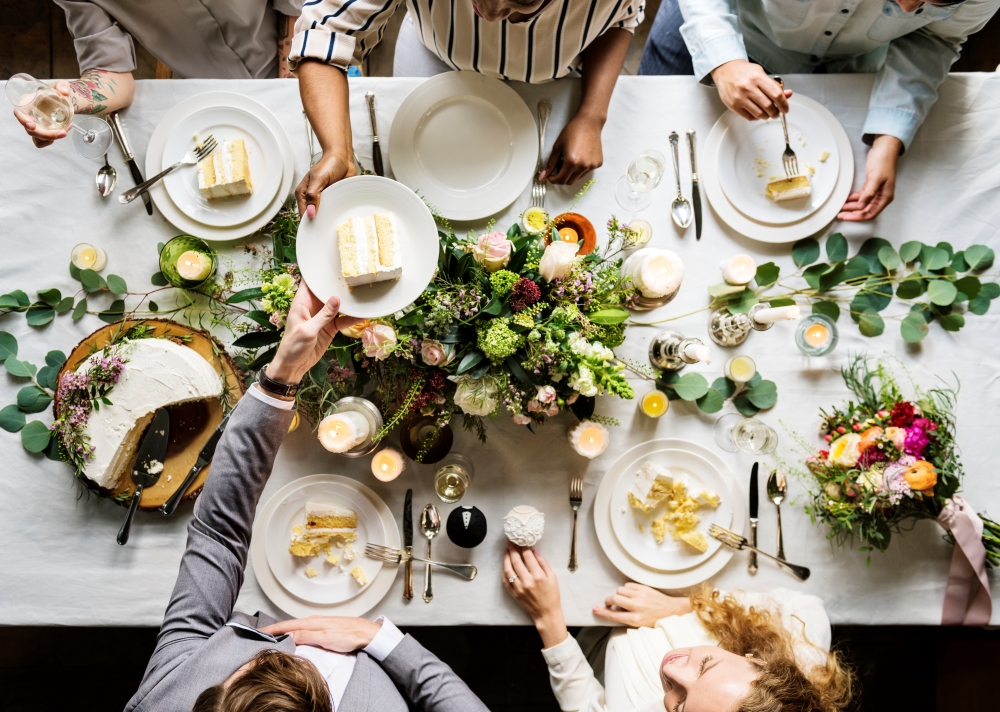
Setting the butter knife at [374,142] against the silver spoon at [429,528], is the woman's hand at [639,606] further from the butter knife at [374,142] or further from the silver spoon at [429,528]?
the butter knife at [374,142]

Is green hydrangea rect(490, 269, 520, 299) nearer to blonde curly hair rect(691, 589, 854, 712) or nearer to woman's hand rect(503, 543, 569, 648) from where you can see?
woman's hand rect(503, 543, 569, 648)

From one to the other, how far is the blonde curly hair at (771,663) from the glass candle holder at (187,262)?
1.61 metres

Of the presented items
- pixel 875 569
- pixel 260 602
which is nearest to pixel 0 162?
pixel 260 602

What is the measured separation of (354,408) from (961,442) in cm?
173

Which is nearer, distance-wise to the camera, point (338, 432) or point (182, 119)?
point (338, 432)

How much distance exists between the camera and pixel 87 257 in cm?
161

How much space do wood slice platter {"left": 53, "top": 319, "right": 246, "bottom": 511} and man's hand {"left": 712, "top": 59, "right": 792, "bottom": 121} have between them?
61.4 inches

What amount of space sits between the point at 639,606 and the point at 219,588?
42.3 inches

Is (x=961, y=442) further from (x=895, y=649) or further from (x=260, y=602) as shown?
(x=260, y=602)

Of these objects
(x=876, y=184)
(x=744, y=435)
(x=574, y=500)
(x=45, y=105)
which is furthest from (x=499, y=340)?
(x=45, y=105)

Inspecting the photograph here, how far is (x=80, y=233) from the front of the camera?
163 cm

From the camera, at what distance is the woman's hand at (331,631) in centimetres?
148

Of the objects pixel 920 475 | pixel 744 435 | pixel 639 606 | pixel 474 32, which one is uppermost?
pixel 474 32

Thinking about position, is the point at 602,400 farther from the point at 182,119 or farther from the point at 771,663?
the point at 182,119
